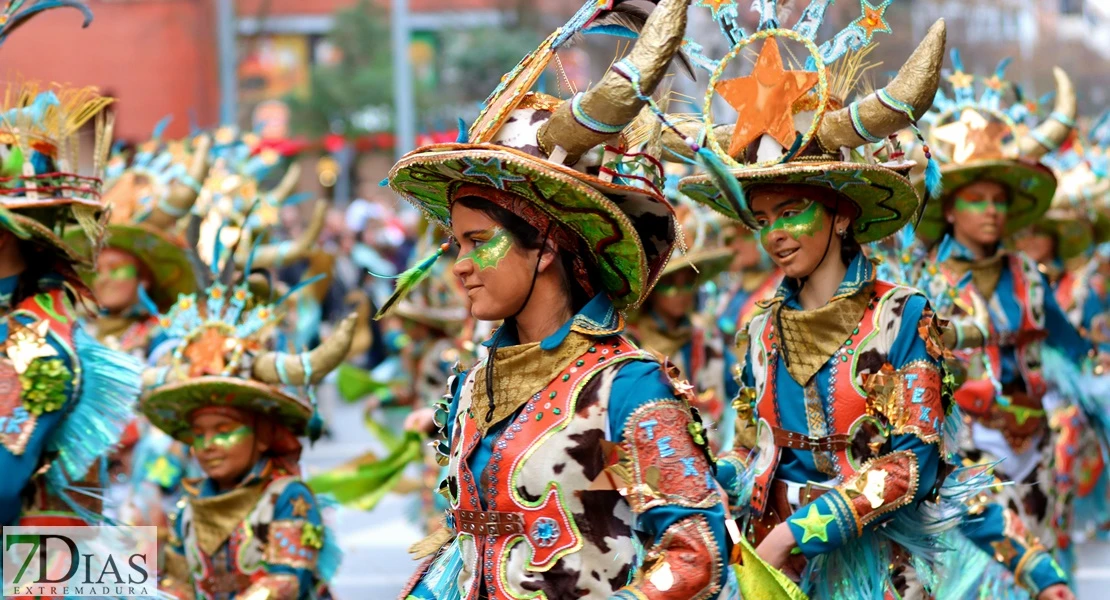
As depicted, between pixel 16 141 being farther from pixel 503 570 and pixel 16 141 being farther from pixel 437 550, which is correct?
pixel 503 570

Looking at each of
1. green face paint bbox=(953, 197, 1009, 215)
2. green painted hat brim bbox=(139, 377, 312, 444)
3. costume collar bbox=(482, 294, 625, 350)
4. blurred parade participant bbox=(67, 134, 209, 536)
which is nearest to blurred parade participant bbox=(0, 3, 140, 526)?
green painted hat brim bbox=(139, 377, 312, 444)

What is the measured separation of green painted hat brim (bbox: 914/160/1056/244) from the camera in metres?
7.39

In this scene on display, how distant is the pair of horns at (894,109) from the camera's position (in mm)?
4566

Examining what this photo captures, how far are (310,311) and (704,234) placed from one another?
3.34 metres

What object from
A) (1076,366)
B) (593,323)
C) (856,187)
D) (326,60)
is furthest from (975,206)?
(326,60)

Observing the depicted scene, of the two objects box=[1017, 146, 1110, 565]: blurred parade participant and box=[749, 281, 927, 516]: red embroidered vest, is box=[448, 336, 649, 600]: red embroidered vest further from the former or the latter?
box=[1017, 146, 1110, 565]: blurred parade participant

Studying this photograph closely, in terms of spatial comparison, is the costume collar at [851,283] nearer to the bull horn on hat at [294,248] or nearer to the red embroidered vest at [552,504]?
the red embroidered vest at [552,504]

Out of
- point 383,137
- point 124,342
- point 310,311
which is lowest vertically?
point 124,342

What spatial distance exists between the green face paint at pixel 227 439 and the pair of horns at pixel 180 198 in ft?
9.45

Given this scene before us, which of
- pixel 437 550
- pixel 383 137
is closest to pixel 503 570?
pixel 437 550

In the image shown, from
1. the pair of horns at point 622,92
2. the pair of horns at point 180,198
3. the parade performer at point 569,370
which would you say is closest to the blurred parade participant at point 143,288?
the pair of horns at point 180,198

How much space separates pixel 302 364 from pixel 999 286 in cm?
320

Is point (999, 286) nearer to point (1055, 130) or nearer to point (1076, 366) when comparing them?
point (1076, 366)

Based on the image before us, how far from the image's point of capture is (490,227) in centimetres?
402
